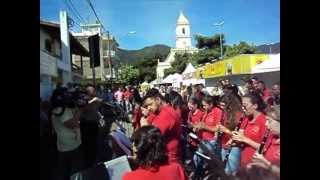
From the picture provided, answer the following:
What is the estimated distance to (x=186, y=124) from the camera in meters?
3.67

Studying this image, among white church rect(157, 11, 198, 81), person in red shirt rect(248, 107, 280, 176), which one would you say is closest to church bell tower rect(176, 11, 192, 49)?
white church rect(157, 11, 198, 81)

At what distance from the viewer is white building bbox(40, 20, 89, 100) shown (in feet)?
11.6

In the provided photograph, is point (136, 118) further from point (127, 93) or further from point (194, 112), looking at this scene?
point (194, 112)

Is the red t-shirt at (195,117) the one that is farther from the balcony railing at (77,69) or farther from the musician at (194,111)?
the balcony railing at (77,69)

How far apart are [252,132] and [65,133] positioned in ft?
3.45

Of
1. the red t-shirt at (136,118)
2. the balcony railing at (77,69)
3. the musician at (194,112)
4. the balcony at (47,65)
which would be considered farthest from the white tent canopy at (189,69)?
the balcony at (47,65)

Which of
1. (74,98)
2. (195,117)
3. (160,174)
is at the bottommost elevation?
(160,174)

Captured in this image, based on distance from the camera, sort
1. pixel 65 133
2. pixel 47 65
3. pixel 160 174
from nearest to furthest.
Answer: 1. pixel 160 174
2. pixel 47 65
3. pixel 65 133

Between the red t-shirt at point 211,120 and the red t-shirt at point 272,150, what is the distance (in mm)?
310

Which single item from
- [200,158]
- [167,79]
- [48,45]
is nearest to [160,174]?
[200,158]

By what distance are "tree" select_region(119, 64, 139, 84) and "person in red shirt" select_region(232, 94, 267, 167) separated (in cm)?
64
